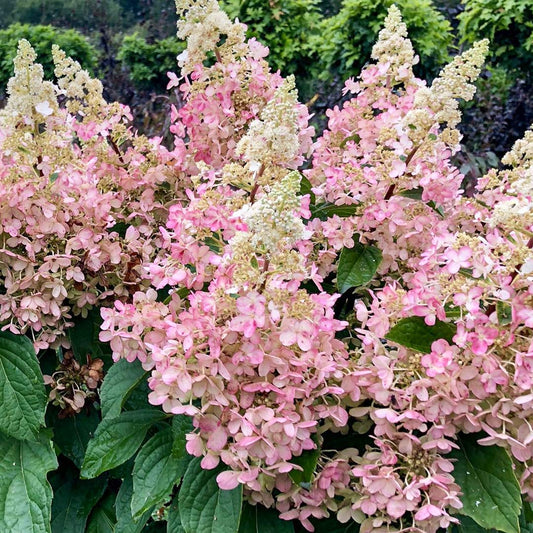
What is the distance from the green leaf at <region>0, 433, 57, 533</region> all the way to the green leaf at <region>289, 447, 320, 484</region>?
452mm

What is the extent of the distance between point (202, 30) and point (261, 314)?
26.1 inches

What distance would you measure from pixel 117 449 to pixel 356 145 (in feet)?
2.17

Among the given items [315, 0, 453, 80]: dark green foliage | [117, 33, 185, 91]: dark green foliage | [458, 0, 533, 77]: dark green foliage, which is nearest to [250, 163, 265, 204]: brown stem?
[315, 0, 453, 80]: dark green foliage

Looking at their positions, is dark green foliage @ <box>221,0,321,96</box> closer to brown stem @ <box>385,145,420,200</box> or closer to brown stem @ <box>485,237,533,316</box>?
brown stem @ <box>385,145,420,200</box>

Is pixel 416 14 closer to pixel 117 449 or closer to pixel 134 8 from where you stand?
pixel 117 449

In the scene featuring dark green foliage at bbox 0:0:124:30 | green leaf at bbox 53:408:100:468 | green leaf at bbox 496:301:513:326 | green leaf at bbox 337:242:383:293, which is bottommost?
dark green foliage at bbox 0:0:124:30

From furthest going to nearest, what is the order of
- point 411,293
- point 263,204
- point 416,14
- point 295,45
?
point 295,45, point 416,14, point 411,293, point 263,204

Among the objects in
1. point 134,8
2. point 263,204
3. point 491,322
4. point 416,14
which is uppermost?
point 263,204

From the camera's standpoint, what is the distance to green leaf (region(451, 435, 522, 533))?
78 centimetres

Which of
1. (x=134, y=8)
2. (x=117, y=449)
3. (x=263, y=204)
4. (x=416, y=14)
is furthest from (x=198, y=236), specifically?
(x=134, y=8)

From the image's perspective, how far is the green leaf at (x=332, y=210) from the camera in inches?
43.9

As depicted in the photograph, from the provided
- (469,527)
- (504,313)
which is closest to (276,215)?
(504,313)

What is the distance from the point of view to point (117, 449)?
0.97 meters

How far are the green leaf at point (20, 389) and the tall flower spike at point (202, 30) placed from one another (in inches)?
22.6
